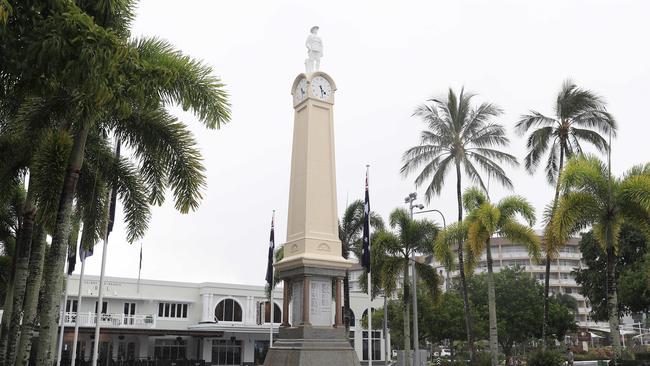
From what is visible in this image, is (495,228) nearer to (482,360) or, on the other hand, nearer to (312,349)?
(482,360)

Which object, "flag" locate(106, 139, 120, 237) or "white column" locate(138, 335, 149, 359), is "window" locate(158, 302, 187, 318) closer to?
"white column" locate(138, 335, 149, 359)

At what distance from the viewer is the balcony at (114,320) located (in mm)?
38250

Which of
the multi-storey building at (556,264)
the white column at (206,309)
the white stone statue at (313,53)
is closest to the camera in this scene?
the white stone statue at (313,53)

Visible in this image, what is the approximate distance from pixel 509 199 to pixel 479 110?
7.55 meters

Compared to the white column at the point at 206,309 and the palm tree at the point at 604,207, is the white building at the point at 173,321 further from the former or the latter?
the palm tree at the point at 604,207

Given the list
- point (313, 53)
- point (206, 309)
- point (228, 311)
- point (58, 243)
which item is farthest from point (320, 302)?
point (228, 311)

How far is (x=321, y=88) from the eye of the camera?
19484mm

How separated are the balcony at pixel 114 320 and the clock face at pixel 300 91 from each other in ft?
79.9

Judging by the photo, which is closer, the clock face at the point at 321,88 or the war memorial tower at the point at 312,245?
the war memorial tower at the point at 312,245

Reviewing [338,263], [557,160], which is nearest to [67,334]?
[338,263]

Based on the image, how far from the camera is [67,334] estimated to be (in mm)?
37906

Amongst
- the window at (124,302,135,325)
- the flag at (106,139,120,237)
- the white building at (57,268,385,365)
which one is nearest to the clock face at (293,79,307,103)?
the flag at (106,139,120,237)

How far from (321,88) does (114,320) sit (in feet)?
89.9

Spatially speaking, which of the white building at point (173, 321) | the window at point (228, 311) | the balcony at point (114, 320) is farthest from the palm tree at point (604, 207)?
the window at point (228, 311)
